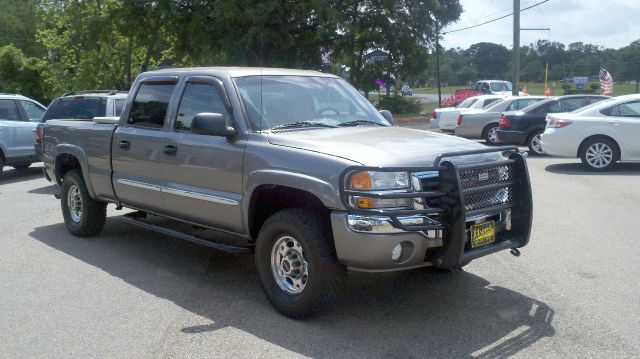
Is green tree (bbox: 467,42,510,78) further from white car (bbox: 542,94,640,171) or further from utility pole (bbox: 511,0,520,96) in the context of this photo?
white car (bbox: 542,94,640,171)

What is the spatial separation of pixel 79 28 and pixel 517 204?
102ft

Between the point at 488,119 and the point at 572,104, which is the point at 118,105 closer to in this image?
the point at 572,104

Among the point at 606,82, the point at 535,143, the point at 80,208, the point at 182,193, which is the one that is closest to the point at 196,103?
the point at 182,193

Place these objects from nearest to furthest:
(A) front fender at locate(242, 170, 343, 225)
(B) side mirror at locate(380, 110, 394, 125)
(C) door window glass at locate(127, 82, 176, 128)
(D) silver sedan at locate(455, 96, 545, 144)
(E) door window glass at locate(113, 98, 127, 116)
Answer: (A) front fender at locate(242, 170, 343, 225) → (C) door window glass at locate(127, 82, 176, 128) → (B) side mirror at locate(380, 110, 394, 125) → (E) door window glass at locate(113, 98, 127, 116) → (D) silver sedan at locate(455, 96, 545, 144)

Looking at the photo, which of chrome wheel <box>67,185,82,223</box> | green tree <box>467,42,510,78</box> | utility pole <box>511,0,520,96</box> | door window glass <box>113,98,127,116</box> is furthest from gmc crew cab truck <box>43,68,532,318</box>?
green tree <box>467,42,510,78</box>

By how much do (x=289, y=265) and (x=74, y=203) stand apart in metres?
4.09

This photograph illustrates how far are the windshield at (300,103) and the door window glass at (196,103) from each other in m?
0.28

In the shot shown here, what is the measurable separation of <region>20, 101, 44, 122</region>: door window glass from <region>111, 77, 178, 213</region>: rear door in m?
8.76

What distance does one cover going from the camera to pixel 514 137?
631 inches

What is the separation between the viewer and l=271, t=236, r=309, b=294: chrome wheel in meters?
4.94

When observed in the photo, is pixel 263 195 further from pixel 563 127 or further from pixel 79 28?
pixel 79 28

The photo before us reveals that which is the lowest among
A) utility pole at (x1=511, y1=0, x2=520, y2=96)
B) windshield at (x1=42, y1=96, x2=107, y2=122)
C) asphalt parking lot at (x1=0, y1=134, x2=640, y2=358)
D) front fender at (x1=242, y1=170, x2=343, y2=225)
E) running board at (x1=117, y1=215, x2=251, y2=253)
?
asphalt parking lot at (x1=0, y1=134, x2=640, y2=358)

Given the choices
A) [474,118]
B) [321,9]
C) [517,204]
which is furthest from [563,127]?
[321,9]

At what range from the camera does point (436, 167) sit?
4.57 metres
